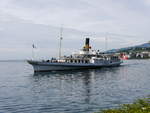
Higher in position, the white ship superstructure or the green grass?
the white ship superstructure

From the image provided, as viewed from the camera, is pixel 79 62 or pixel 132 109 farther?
pixel 79 62

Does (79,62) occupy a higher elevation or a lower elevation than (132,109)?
higher

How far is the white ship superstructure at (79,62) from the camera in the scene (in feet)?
230

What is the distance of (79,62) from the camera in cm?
7944

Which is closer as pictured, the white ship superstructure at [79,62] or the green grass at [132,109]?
the green grass at [132,109]

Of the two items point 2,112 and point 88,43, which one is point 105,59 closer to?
point 88,43

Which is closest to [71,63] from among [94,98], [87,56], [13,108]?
[87,56]

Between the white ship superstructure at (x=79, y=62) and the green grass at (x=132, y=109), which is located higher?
the white ship superstructure at (x=79, y=62)

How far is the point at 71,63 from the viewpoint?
74438 mm

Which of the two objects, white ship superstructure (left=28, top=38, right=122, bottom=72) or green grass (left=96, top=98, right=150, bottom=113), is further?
white ship superstructure (left=28, top=38, right=122, bottom=72)

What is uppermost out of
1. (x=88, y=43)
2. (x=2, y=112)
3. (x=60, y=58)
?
(x=88, y=43)

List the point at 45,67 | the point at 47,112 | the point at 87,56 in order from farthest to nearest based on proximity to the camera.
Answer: the point at 87,56 → the point at 45,67 → the point at 47,112

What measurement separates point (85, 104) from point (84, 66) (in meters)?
54.2

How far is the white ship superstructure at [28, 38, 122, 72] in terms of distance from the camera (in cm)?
7025
